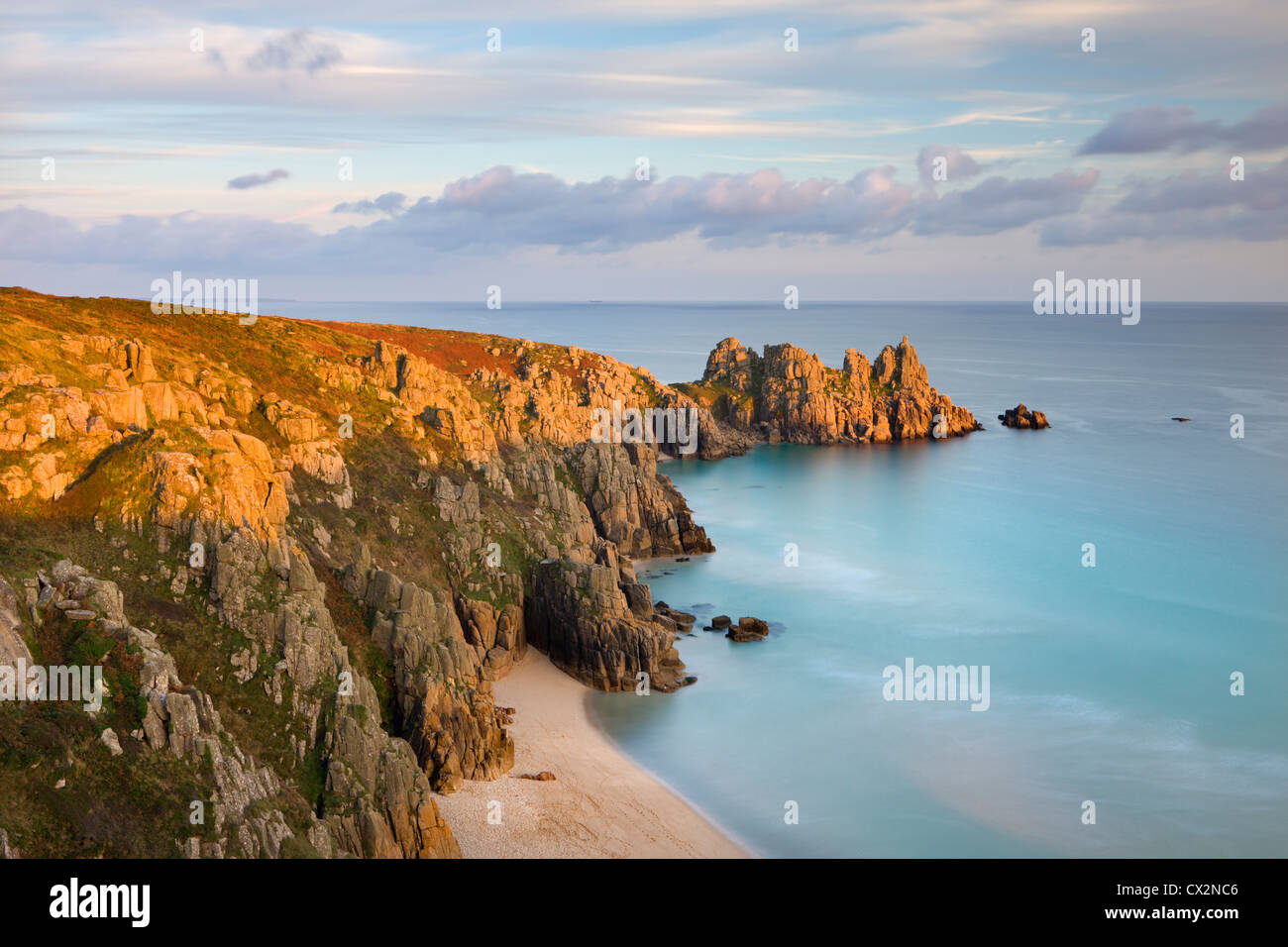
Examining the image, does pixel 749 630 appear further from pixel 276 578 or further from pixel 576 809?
pixel 276 578

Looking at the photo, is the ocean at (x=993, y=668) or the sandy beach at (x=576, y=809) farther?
the ocean at (x=993, y=668)

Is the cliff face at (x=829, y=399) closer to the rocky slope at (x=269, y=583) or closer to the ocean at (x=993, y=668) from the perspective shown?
the ocean at (x=993, y=668)

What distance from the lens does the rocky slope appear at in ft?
113

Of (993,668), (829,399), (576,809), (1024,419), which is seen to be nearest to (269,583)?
(576,809)

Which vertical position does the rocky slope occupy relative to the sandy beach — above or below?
above

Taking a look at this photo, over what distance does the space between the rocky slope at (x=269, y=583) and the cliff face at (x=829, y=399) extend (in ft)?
246

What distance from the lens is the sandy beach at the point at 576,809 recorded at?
144 ft

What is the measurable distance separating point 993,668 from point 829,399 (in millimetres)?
100760

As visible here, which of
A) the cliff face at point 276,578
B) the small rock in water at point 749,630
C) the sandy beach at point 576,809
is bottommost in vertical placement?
the sandy beach at point 576,809

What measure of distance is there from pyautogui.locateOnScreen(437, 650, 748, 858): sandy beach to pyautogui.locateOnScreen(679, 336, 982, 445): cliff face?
11304 centimetres

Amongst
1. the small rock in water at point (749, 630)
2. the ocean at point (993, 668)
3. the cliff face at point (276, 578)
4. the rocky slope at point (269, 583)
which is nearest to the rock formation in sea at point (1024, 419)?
the ocean at point (993, 668)

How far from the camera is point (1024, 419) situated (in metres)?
171

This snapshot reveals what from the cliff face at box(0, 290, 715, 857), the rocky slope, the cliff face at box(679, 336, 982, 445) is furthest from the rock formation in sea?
the cliff face at box(0, 290, 715, 857)

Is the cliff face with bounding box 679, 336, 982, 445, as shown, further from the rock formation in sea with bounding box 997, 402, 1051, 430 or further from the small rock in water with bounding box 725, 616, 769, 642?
the small rock in water with bounding box 725, 616, 769, 642
